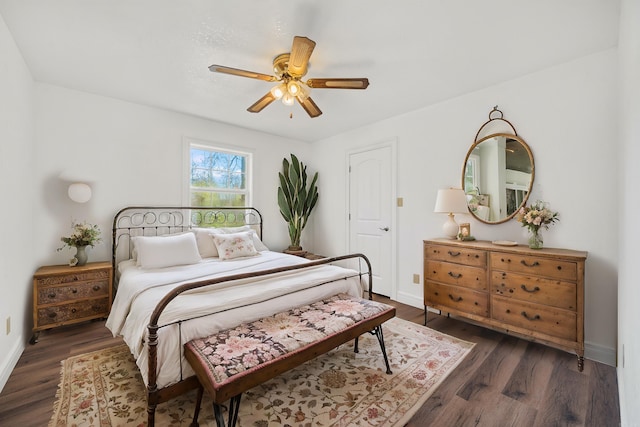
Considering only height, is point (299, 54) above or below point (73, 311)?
above

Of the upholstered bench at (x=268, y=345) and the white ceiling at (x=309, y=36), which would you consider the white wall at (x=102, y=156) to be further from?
the upholstered bench at (x=268, y=345)

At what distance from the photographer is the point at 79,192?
9.36 ft

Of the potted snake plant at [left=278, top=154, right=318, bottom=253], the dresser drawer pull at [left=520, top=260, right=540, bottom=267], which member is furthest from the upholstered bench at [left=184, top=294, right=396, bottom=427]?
the potted snake plant at [left=278, top=154, right=318, bottom=253]

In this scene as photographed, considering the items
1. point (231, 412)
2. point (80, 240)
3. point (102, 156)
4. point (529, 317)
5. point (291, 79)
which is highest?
point (291, 79)

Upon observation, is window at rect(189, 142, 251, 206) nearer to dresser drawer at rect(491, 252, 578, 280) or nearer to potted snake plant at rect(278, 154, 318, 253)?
potted snake plant at rect(278, 154, 318, 253)

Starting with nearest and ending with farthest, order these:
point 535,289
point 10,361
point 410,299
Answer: point 10,361 → point 535,289 → point 410,299

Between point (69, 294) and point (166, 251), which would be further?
point (166, 251)

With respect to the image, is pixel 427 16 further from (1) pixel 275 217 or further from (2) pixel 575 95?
(1) pixel 275 217

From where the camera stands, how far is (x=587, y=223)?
2330 mm

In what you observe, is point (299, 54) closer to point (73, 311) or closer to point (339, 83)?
point (339, 83)

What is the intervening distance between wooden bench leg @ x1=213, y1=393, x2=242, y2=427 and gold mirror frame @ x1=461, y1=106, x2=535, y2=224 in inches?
110

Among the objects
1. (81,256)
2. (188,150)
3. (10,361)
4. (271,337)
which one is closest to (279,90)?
(271,337)

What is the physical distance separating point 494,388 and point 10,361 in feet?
11.5

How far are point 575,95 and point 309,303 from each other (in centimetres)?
291
